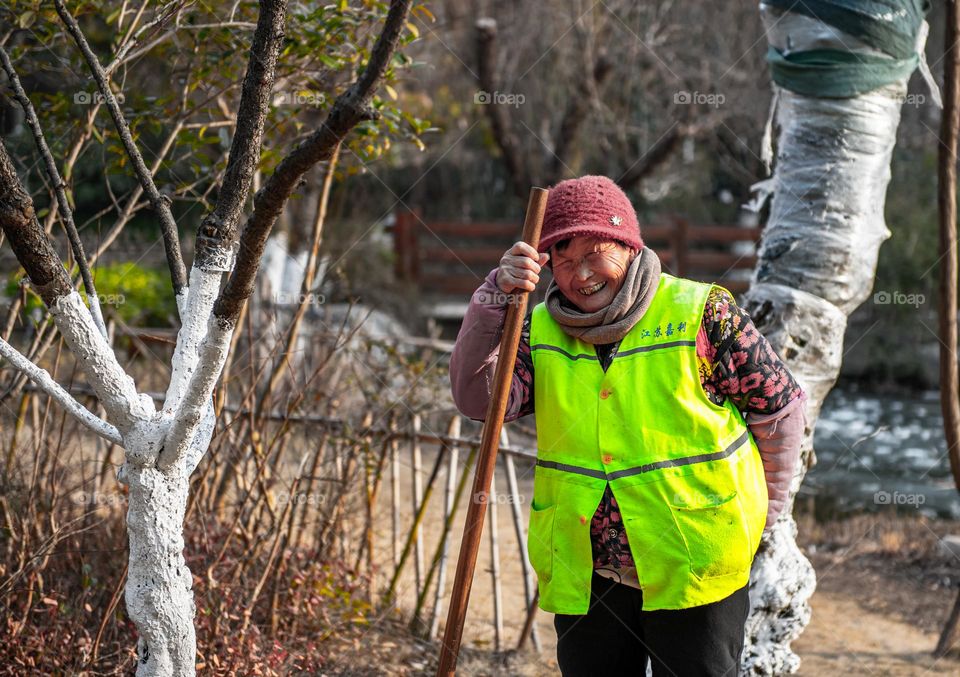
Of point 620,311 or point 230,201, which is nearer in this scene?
point 230,201

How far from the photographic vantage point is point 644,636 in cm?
210

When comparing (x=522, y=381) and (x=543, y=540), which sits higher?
(x=522, y=381)

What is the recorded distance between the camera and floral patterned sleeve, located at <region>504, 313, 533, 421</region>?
2.16 metres

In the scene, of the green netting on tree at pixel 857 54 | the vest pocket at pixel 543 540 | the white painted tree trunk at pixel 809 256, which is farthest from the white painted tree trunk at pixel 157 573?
the green netting on tree at pixel 857 54

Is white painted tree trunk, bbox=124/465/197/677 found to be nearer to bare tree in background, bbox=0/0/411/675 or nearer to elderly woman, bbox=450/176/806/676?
bare tree in background, bbox=0/0/411/675

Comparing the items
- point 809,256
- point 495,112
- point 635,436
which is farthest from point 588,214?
point 495,112

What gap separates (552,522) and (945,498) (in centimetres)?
685

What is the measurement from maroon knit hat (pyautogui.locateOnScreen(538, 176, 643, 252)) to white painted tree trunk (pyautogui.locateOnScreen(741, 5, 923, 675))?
828 millimetres

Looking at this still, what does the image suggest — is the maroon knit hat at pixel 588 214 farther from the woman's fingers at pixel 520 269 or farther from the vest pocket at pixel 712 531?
the vest pocket at pixel 712 531

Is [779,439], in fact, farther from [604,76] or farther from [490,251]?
[490,251]

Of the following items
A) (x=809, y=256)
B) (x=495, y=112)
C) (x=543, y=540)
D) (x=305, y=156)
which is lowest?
(x=543, y=540)

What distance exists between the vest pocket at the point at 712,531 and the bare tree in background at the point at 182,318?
0.98 m

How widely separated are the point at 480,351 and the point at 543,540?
419 mm

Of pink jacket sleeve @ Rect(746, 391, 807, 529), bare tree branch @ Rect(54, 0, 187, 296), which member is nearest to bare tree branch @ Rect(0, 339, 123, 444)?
bare tree branch @ Rect(54, 0, 187, 296)
